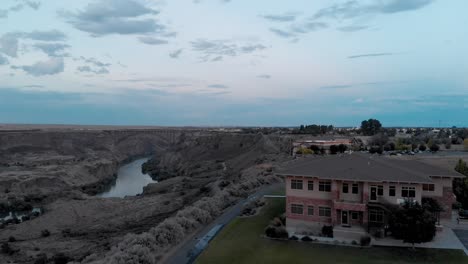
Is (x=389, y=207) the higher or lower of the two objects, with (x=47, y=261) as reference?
higher

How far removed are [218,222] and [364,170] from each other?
12986 millimetres

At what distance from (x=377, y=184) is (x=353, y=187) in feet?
5.60

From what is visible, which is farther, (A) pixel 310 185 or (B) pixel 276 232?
(A) pixel 310 185

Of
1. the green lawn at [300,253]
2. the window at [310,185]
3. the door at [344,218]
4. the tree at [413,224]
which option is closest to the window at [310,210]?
the window at [310,185]

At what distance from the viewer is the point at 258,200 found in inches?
1626

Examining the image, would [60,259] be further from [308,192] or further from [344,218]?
[344,218]

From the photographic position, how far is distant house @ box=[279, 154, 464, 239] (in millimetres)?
28984

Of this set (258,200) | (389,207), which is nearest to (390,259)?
(389,207)

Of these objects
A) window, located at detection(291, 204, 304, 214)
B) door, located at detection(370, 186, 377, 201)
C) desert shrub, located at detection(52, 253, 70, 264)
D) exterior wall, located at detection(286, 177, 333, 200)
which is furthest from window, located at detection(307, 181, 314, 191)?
desert shrub, located at detection(52, 253, 70, 264)

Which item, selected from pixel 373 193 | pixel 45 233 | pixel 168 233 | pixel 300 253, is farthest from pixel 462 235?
pixel 45 233

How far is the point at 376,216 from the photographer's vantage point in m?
29.2

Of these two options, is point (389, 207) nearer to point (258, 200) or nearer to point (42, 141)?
point (258, 200)

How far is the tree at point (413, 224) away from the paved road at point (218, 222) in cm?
1386

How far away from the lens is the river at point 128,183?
7895 cm
